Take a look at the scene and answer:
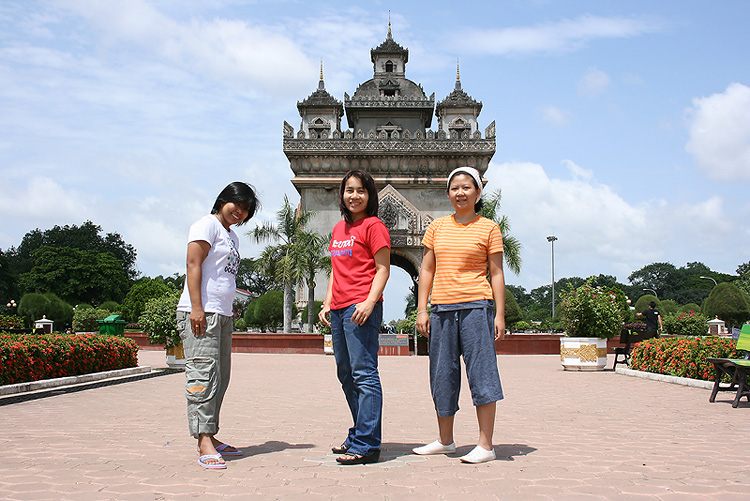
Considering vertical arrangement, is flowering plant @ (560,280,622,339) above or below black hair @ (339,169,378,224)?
below

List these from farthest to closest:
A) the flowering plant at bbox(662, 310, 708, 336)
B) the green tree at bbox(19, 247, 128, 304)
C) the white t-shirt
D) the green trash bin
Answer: the green tree at bbox(19, 247, 128, 304) < the flowering plant at bbox(662, 310, 708, 336) < the green trash bin < the white t-shirt

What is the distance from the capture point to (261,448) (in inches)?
209

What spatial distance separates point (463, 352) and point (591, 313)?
10920 mm

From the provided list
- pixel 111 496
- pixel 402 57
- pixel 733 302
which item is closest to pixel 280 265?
pixel 402 57

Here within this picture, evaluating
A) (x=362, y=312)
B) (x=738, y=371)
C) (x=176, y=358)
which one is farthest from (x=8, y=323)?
(x=738, y=371)

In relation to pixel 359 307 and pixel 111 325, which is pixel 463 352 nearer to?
pixel 359 307

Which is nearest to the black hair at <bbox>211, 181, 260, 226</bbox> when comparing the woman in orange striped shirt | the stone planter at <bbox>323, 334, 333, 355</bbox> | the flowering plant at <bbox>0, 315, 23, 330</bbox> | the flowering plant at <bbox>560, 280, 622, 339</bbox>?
the woman in orange striped shirt

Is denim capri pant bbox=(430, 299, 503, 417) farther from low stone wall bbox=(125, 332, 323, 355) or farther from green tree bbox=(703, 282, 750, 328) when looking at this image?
green tree bbox=(703, 282, 750, 328)

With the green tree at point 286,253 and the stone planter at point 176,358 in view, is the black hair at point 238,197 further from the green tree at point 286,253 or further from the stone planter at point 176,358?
the green tree at point 286,253

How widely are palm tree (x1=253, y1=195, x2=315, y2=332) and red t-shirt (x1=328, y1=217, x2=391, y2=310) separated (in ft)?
75.1

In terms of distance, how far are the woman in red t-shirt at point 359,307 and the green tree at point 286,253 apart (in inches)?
898

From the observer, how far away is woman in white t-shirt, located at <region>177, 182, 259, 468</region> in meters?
4.79

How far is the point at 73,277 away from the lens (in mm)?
61312

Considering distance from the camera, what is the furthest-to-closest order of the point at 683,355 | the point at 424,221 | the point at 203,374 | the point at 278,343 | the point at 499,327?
the point at 424,221
the point at 278,343
the point at 683,355
the point at 499,327
the point at 203,374
